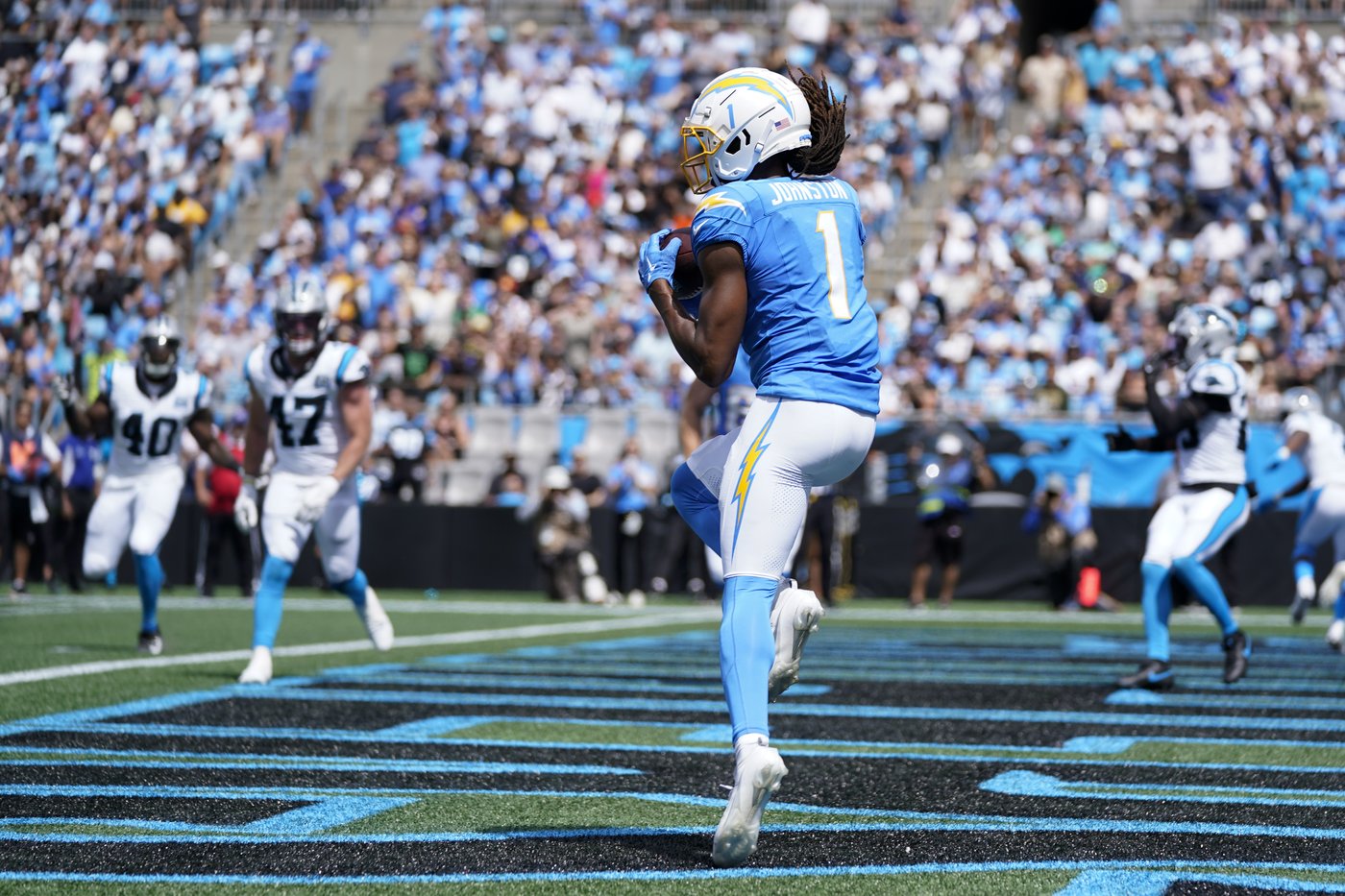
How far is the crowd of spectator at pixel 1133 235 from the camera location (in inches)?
706

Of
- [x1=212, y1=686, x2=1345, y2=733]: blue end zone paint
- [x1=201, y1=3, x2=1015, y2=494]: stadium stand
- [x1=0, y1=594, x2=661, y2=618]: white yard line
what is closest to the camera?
[x1=212, y1=686, x2=1345, y2=733]: blue end zone paint

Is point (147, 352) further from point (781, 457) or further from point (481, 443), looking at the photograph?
point (481, 443)

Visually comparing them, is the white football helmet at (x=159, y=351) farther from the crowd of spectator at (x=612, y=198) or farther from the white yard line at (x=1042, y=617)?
the crowd of spectator at (x=612, y=198)

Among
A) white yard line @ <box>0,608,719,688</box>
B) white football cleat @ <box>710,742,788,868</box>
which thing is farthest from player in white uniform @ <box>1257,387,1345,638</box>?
white football cleat @ <box>710,742,788,868</box>

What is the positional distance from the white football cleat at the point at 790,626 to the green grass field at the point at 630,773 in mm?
439

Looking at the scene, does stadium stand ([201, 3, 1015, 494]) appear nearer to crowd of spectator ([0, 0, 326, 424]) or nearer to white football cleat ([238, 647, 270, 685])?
crowd of spectator ([0, 0, 326, 424])

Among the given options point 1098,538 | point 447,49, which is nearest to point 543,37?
point 447,49

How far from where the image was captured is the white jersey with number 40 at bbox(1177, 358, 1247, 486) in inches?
351

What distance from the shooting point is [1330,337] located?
17766 mm

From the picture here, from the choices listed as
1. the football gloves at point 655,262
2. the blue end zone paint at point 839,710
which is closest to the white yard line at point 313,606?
the blue end zone paint at point 839,710

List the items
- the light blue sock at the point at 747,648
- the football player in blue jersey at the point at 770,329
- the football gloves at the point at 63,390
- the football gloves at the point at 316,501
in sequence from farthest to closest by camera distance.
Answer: the football gloves at the point at 63,390, the football gloves at the point at 316,501, the football player in blue jersey at the point at 770,329, the light blue sock at the point at 747,648

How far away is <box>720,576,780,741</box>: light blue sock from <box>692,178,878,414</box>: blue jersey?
0.50 metres

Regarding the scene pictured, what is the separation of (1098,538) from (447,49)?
11.8m

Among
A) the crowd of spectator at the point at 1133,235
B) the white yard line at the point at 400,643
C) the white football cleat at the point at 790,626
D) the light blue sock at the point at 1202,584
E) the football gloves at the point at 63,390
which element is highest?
the crowd of spectator at the point at 1133,235
